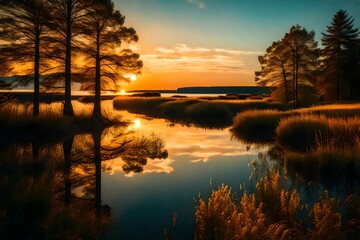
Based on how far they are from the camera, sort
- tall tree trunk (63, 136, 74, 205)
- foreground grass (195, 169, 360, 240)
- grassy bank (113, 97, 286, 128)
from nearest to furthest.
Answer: foreground grass (195, 169, 360, 240)
tall tree trunk (63, 136, 74, 205)
grassy bank (113, 97, 286, 128)

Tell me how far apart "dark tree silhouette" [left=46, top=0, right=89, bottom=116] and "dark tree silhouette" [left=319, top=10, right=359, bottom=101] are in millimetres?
38991

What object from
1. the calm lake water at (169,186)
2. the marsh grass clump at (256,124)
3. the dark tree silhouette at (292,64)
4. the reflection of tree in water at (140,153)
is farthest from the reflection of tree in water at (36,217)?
the dark tree silhouette at (292,64)

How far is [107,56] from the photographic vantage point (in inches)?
1049

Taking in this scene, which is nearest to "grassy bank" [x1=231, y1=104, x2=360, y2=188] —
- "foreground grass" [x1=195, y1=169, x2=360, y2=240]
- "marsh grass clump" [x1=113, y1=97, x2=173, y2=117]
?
"foreground grass" [x1=195, y1=169, x2=360, y2=240]

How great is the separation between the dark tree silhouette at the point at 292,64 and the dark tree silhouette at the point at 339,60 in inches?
153

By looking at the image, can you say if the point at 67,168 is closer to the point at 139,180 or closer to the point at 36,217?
the point at 139,180

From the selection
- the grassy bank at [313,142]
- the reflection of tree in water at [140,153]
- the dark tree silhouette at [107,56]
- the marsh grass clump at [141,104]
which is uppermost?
the dark tree silhouette at [107,56]

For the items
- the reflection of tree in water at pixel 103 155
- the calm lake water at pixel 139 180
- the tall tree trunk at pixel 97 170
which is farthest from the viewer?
the reflection of tree in water at pixel 103 155

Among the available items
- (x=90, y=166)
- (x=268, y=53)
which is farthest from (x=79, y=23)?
(x=268, y=53)

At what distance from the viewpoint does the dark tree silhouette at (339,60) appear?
48656mm

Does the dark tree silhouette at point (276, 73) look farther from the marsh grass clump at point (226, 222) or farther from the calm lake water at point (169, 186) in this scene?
the marsh grass clump at point (226, 222)

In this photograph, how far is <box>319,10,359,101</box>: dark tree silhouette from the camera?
160 ft

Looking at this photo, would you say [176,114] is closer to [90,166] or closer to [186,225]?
[90,166]

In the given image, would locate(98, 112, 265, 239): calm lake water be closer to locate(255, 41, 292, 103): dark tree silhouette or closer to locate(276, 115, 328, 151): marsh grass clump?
locate(276, 115, 328, 151): marsh grass clump
